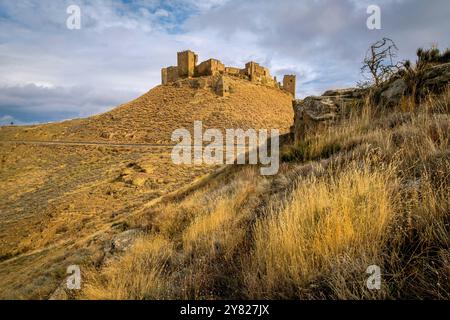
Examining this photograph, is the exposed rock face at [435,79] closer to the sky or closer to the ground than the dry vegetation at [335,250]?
closer to the sky

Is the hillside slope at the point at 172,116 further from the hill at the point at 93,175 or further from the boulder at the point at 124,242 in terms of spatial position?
the boulder at the point at 124,242

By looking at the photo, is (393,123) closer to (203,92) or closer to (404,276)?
(404,276)

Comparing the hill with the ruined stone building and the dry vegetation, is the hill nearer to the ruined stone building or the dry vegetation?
the dry vegetation

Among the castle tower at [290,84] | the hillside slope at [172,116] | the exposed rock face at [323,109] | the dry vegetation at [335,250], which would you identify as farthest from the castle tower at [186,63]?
the dry vegetation at [335,250]

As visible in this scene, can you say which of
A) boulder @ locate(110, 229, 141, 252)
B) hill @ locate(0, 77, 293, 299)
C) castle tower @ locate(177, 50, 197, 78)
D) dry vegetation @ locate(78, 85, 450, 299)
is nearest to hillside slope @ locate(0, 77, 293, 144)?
hill @ locate(0, 77, 293, 299)

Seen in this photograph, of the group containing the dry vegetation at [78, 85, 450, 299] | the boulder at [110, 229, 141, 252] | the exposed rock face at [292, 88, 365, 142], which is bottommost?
the boulder at [110, 229, 141, 252]

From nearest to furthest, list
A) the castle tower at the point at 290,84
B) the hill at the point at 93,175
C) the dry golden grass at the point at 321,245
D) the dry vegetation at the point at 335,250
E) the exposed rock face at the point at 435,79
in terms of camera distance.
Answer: the dry vegetation at the point at 335,250 < the dry golden grass at the point at 321,245 < the exposed rock face at the point at 435,79 < the hill at the point at 93,175 < the castle tower at the point at 290,84

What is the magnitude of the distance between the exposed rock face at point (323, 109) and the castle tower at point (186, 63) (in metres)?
54.0

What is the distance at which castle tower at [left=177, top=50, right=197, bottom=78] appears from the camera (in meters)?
58.2

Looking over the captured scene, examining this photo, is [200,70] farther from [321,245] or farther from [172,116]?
[321,245]

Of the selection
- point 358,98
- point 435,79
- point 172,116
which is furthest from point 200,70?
point 435,79

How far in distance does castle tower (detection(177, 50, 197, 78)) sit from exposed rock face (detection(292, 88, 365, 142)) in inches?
2126

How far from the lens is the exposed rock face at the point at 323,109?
25.9 feet
